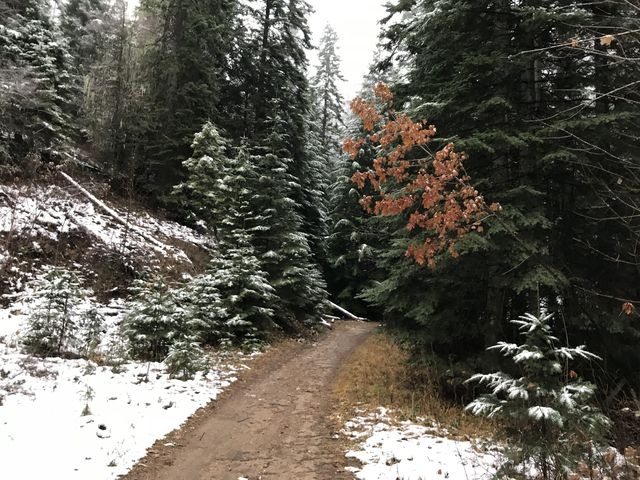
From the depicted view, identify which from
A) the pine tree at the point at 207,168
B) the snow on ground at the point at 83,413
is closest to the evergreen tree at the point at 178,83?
the pine tree at the point at 207,168

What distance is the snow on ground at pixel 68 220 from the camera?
41.4 feet

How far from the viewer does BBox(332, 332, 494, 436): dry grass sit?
702 centimetres

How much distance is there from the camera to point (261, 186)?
16.2 meters

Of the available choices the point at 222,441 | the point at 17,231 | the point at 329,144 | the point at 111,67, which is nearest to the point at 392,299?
the point at 222,441

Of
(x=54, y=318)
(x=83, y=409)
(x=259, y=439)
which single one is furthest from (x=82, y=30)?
(x=259, y=439)

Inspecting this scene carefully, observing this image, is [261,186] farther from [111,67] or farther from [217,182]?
[111,67]

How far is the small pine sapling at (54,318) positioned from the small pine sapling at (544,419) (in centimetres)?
824

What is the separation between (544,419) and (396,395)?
15.4 ft

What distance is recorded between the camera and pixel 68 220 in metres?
14.1

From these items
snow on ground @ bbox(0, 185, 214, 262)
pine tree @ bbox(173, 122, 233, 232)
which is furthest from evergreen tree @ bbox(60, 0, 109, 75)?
snow on ground @ bbox(0, 185, 214, 262)

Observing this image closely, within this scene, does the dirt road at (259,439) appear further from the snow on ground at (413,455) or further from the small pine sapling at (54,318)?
A: the small pine sapling at (54,318)

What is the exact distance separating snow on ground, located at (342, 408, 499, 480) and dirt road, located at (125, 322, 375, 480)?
1.34ft

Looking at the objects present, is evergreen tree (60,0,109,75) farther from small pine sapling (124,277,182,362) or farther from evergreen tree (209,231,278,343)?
small pine sapling (124,277,182,362)

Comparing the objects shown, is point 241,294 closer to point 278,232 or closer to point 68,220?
point 278,232
